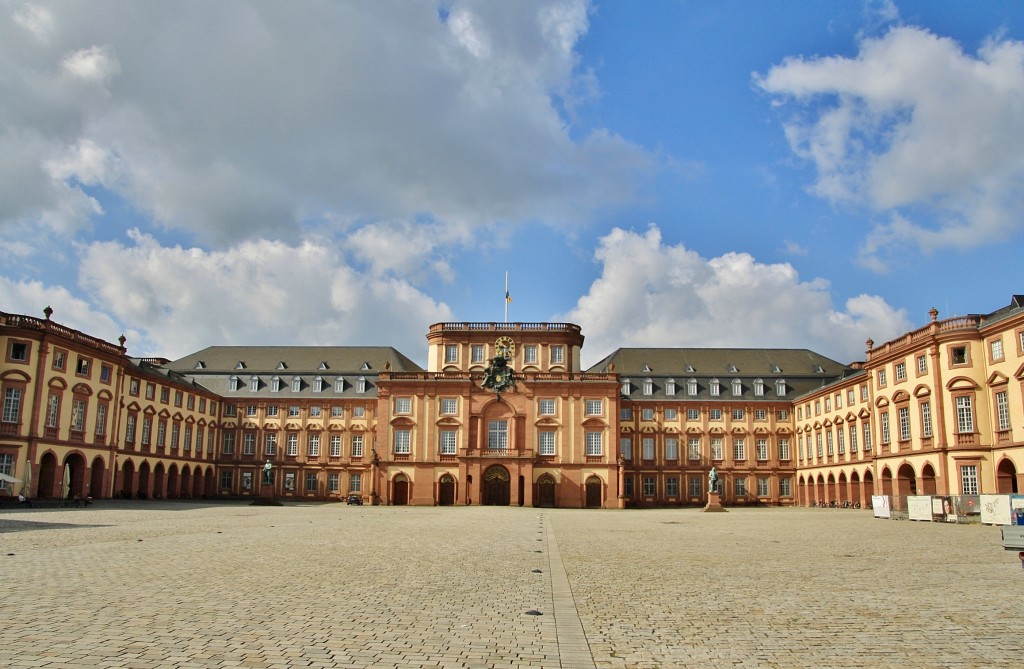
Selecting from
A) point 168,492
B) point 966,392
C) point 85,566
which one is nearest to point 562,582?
point 85,566

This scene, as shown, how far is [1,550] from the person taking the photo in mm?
20688

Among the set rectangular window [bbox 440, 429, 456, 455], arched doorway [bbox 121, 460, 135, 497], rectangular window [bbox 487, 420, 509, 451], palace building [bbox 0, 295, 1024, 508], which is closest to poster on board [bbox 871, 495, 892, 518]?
palace building [bbox 0, 295, 1024, 508]

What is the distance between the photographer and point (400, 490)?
73500mm

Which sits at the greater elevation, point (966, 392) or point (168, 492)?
point (966, 392)

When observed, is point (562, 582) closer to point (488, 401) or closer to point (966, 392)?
point (966, 392)

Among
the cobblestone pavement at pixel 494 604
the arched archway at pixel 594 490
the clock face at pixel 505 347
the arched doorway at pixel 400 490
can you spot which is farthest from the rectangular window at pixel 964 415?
the arched doorway at pixel 400 490

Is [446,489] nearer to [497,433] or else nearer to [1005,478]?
[497,433]

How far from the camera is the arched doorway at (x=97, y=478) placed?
58.5m

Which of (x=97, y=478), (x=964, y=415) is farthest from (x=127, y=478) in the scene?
(x=964, y=415)

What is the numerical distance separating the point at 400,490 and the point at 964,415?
46.3 m

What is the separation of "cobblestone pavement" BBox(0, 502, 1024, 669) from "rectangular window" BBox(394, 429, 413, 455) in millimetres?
48017

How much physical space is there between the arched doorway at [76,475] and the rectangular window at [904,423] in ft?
190

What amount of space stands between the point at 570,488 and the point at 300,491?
29.0 meters

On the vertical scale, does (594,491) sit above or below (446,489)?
below
